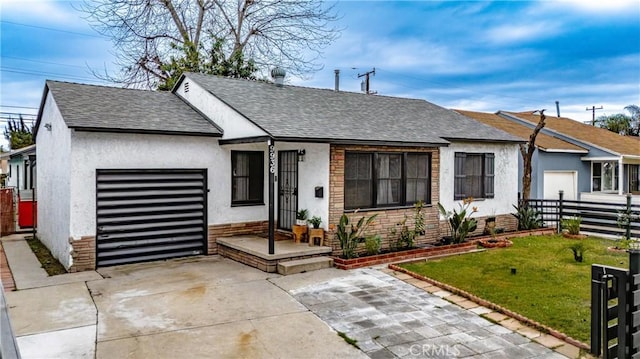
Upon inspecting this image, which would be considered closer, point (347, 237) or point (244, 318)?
point (244, 318)

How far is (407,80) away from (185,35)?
59.8 ft

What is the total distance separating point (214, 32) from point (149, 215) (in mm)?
13809

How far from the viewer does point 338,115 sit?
1134 cm

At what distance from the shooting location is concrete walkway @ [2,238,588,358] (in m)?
5.01

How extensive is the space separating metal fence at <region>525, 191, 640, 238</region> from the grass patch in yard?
13075 mm

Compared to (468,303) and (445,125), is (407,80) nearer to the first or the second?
(445,125)

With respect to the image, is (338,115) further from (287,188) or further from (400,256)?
(400,256)

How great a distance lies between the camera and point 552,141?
19.9 m

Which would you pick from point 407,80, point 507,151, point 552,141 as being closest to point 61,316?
point 507,151

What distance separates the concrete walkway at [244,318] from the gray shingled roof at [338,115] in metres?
3.13

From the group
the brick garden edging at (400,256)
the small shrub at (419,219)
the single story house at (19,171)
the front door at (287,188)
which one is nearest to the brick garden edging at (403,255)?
the brick garden edging at (400,256)

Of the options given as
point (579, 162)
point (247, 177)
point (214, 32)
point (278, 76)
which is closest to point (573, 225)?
point (579, 162)

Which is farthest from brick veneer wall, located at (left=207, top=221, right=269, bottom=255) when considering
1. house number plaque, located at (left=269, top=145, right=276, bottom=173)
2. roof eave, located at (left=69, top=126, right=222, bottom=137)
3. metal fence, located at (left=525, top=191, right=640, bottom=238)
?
metal fence, located at (left=525, top=191, right=640, bottom=238)

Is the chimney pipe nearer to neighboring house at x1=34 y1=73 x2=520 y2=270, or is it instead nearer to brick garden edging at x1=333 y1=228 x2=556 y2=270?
neighboring house at x1=34 y1=73 x2=520 y2=270
